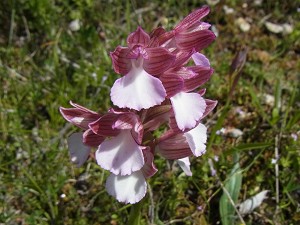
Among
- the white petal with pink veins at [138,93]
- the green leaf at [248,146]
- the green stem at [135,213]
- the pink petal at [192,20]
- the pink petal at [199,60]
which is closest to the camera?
the white petal with pink veins at [138,93]

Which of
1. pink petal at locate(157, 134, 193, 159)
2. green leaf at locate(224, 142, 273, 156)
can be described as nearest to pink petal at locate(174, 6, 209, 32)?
pink petal at locate(157, 134, 193, 159)

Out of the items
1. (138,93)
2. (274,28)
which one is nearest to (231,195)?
(138,93)

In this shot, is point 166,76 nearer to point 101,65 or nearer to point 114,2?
point 101,65

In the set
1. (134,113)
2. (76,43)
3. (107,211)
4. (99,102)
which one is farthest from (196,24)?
(76,43)

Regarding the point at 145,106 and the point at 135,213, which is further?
the point at 135,213

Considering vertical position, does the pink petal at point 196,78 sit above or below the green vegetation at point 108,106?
above

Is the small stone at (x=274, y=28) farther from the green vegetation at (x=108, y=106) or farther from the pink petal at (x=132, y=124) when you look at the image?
the pink petal at (x=132, y=124)

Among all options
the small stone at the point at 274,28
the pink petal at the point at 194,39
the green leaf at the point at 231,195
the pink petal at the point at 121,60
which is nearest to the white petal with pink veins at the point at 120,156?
the pink petal at the point at 121,60

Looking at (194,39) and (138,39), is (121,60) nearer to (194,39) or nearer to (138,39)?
(138,39)

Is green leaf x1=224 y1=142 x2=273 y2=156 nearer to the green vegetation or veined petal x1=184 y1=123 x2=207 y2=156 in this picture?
the green vegetation
